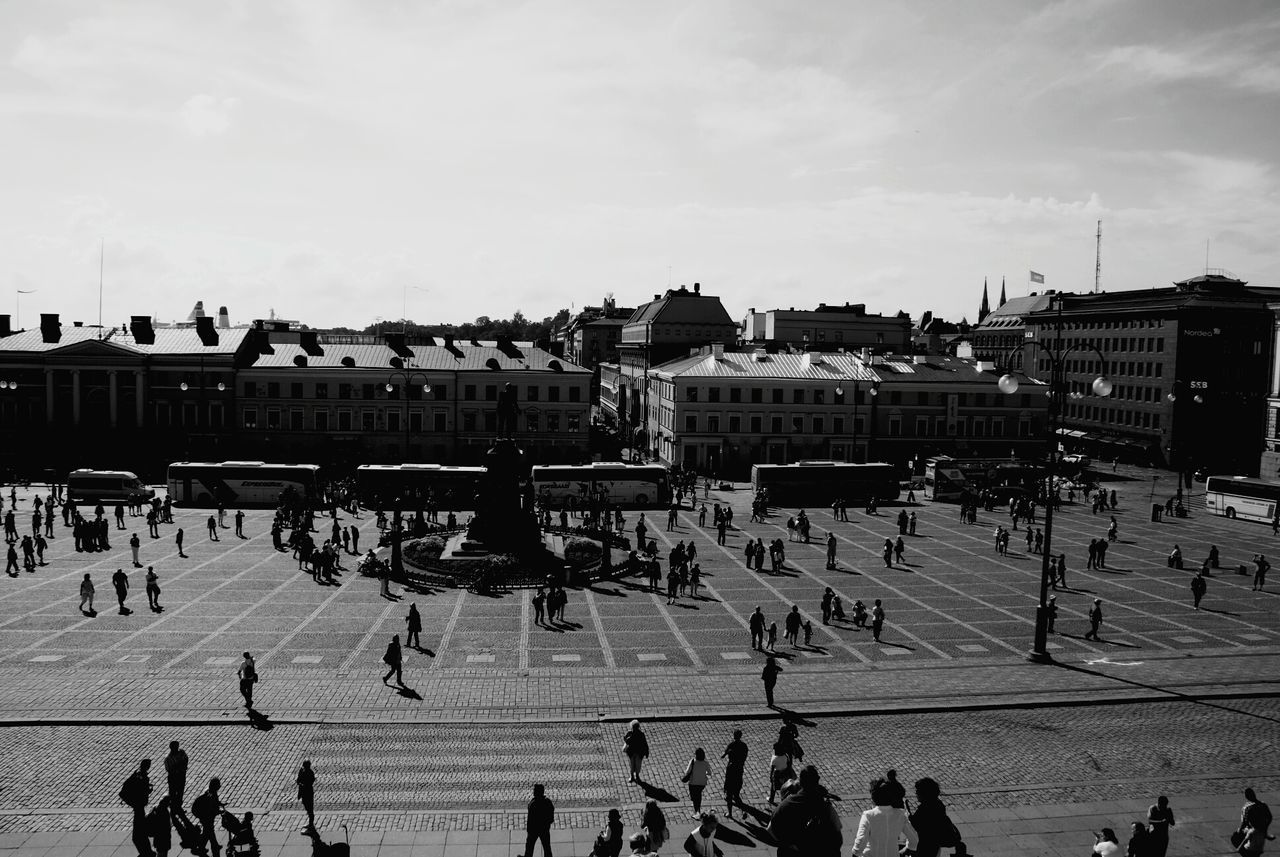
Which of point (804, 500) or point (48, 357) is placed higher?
point (48, 357)

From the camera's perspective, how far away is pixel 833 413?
81750 mm

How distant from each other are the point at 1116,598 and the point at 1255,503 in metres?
30.7

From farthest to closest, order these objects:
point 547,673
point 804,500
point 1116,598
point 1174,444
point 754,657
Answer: point 1174,444 < point 804,500 < point 1116,598 < point 754,657 < point 547,673

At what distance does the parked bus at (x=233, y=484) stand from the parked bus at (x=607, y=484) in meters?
14.8

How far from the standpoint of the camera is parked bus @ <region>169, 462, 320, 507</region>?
194 feet

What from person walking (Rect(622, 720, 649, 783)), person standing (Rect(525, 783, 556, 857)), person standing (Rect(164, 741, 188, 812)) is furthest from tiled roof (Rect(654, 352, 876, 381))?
person standing (Rect(525, 783, 556, 857))

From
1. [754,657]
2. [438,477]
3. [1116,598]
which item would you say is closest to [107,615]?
[754,657]

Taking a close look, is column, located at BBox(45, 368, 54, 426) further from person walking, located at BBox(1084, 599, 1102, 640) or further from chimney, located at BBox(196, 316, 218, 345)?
person walking, located at BBox(1084, 599, 1102, 640)

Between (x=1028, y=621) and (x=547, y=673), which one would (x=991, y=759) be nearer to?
(x=547, y=673)

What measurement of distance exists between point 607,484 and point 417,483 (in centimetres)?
1246

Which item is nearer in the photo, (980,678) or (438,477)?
(980,678)

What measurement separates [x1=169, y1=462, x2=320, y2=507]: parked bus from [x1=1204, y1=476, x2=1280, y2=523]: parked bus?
5953 cm

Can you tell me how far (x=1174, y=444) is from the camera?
9219 cm

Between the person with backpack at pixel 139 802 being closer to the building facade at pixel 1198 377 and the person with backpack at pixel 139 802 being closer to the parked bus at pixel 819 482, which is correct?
the parked bus at pixel 819 482
